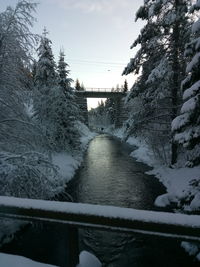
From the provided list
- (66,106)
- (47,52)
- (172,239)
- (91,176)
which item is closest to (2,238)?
(172,239)

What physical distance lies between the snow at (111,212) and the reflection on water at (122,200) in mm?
256

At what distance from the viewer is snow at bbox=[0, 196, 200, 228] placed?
256 cm

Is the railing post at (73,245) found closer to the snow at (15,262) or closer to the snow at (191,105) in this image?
the snow at (15,262)

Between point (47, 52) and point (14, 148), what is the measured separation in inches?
691

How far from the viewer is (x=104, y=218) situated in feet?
9.14

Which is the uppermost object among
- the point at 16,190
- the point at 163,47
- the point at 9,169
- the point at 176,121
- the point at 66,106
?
the point at 163,47

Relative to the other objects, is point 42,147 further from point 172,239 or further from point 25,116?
point 172,239

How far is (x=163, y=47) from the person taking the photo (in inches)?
674

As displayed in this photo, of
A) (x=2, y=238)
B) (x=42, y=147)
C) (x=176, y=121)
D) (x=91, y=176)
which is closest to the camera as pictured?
(x=176, y=121)

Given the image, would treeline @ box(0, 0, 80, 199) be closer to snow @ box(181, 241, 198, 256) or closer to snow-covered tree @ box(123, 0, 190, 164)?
snow @ box(181, 241, 198, 256)

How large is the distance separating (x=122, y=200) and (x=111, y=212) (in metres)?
11.8

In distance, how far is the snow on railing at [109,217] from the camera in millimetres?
2537

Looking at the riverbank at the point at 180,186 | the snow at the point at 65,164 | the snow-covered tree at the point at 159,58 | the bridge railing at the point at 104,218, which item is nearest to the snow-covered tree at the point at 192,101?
the riverbank at the point at 180,186

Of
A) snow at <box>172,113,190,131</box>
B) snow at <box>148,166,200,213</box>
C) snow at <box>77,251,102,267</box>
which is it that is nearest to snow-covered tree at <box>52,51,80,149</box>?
snow at <box>148,166,200,213</box>
